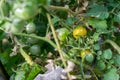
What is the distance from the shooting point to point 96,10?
2.72ft

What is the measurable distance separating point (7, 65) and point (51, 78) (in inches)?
11.5

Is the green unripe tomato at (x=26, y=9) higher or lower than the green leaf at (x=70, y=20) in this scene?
higher

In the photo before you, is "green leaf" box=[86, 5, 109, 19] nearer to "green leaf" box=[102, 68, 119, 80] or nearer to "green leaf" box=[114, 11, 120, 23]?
"green leaf" box=[114, 11, 120, 23]

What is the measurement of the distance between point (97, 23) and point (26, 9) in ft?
0.99

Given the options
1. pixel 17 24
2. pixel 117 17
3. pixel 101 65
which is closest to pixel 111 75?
pixel 101 65

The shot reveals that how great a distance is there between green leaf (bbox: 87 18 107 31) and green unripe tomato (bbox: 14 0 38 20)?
10.4 inches

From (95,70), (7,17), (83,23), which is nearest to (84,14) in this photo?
(83,23)

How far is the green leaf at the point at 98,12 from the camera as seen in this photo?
813mm

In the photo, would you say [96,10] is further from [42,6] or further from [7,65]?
[7,65]

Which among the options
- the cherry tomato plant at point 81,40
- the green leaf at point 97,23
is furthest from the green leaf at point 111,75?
the green leaf at point 97,23

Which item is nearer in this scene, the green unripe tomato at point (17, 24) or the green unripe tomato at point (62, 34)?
the green unripe tomato at point (17, 24)

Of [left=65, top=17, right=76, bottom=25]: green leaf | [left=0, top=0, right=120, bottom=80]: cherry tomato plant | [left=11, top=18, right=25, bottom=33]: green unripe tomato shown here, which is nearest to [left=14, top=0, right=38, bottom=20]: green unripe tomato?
[left=11, top=18, right=25, bottom=33]: green unripe tomato

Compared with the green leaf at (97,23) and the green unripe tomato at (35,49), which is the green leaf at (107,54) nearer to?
the green leaf at (97,23)

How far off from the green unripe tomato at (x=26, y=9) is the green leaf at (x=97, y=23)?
26cm
